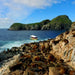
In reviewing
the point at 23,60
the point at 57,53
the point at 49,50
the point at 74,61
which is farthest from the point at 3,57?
the point at 74,61

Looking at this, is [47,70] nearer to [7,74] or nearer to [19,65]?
[19,65]

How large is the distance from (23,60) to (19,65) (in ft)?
7.28

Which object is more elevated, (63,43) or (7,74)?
(63,43)

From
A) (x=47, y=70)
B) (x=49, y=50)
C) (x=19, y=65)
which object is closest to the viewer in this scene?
(x=47, y=70)

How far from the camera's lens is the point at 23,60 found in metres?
22.5

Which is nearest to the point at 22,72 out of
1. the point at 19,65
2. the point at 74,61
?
the point at 19,65

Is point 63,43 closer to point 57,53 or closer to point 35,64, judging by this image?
point 57,53

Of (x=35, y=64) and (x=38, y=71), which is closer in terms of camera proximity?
(x=38, y=71)

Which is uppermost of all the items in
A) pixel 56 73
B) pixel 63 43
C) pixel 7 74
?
pixel 63 43

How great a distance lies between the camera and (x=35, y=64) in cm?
1975

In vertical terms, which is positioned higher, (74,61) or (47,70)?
(74,61)

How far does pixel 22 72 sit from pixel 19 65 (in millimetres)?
2266

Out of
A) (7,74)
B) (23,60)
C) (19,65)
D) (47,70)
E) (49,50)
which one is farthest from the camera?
(49,50)

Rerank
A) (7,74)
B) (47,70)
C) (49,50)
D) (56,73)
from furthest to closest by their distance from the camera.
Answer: (49,50) < (7,74) < (47,70) < (56,73)
